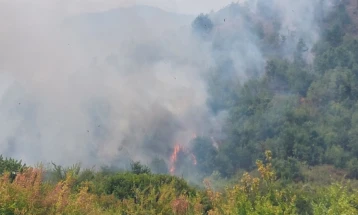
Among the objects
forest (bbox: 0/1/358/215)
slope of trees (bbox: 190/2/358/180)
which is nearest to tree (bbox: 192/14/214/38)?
forest (bbox: 0/1/358/215)

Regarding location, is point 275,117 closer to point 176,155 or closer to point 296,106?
point 296,106

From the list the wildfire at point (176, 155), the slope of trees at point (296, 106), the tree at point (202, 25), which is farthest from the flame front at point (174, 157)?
the tree at point (202, 25)

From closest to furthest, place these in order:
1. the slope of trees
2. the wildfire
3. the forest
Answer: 1. the forest
2. the slope of trees
3. the wildfire

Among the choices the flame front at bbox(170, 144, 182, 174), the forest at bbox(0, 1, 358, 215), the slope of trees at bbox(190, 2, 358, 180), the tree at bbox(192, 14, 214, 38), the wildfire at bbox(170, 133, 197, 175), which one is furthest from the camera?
the tree at bbox(192, 14, 214, 38)

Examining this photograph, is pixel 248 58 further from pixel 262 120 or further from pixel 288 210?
pixel 288 210

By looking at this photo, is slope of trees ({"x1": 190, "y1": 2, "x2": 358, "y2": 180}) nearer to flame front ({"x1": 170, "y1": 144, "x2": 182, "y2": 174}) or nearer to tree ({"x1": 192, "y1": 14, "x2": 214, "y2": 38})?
flame front ({"x1": 170, "y1": 144, "x2": 182, "y2": 174})

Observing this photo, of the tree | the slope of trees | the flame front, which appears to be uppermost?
the tree

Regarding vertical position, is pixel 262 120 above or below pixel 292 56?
below

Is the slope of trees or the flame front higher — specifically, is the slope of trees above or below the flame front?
above

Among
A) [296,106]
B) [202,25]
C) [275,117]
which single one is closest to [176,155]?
[275,117]

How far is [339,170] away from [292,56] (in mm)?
31587

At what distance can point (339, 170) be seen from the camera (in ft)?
175

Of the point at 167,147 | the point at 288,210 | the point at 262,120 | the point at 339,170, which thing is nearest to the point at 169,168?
the point at 167,147

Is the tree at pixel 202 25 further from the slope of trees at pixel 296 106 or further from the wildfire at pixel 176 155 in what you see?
the wildfire at pixel 176 155
